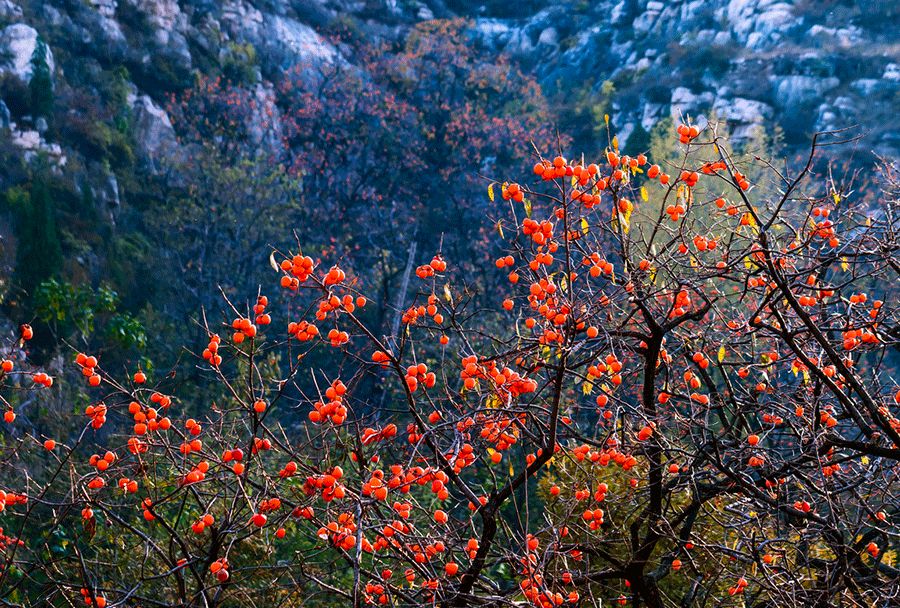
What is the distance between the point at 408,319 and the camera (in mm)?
3898

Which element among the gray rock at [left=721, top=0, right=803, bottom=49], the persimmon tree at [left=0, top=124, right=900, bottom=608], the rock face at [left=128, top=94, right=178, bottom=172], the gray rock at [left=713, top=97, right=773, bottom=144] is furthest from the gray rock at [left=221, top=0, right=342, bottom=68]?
the persimmon tree at [left=0, top=124, right=900, bottom=608]

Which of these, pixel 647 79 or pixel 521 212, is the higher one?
pixel 647 79

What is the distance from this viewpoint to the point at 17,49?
17641 mm

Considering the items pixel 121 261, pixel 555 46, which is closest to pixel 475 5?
pixel 555 46

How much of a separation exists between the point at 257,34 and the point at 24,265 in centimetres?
1355

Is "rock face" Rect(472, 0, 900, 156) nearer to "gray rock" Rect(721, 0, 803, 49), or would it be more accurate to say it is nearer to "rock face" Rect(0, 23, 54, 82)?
"gray rock" Rect(721, 0, 803, 49)

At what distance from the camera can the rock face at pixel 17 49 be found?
17.4 m

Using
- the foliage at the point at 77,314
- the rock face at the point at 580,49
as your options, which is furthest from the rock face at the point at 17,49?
the foliage at the point at 77,314

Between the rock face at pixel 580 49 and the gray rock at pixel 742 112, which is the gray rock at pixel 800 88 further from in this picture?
the gray rock at pixel 742 112

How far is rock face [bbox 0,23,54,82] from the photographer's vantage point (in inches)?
684

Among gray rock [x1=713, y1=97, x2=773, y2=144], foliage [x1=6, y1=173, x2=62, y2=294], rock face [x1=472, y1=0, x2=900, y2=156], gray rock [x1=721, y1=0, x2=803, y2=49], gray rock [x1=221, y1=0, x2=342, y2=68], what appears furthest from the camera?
gray rock [x1=721, y1=0, x2=803, y2=49]

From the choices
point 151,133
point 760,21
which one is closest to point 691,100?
point 760,21

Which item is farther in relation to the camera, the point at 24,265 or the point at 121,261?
the point at 121,261

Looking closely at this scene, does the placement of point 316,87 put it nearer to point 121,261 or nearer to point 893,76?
point 121,261
